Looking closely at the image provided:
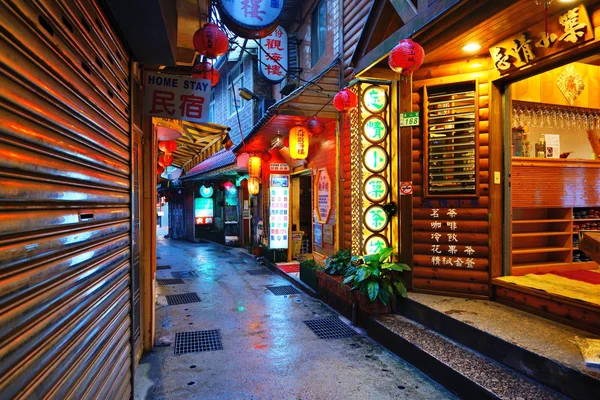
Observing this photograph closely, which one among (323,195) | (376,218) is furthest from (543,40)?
(323,195)

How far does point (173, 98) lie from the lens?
5.18 metres

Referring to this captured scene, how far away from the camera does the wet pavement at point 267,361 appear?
4.41 meters

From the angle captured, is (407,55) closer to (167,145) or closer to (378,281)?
(378,281)

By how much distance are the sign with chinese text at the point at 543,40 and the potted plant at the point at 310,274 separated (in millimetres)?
5884

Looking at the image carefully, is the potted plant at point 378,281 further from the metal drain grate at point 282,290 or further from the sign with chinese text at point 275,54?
the sign with chinese text at point 275,54

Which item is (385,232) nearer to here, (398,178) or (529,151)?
(398,178)

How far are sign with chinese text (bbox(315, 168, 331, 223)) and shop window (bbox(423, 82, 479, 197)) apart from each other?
153 inches

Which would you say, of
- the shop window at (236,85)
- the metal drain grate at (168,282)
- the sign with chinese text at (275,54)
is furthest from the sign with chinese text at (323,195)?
the shop window at (236,85)

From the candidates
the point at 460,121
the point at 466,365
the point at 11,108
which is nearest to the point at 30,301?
the point at 11,108

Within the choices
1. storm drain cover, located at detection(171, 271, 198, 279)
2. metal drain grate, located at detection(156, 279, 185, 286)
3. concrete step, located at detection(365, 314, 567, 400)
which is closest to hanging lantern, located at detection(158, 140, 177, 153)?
metal drain grate, located at detection(156, 279, 185, 286)

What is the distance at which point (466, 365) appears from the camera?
4430mm

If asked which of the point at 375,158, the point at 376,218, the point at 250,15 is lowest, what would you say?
the point at 376,218

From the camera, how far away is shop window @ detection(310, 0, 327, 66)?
11297 millimetres

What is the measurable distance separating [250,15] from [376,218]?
4338 millimetres
